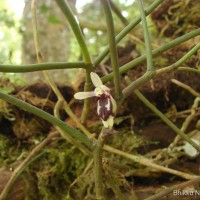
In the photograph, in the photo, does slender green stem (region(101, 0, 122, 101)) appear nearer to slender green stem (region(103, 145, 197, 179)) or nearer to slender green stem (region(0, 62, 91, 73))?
slender green stem (region(0, 62, 91, 73))

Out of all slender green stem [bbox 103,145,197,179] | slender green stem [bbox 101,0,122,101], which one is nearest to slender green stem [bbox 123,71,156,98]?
slender green stem [bbox 101,0,122,101]

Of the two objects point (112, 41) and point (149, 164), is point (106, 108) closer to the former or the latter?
point (112, 41)

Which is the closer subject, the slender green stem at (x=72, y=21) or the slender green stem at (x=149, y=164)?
the slender green stem at (x=72, y=21)

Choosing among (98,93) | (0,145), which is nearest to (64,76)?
(0,145)

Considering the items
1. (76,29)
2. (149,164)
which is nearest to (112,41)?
(76,29)

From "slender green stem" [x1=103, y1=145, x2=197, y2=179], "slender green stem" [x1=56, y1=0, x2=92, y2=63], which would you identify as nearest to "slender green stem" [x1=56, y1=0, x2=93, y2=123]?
"slender green stem" [x1=56, y1=0, x2=92, y2=63]

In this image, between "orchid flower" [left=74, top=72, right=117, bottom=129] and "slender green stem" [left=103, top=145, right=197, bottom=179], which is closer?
"orchid flower" [left=74, top=72, right=117, bottom=129]

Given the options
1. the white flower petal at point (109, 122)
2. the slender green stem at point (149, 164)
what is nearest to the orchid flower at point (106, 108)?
the white flower petal at point (109, 122)

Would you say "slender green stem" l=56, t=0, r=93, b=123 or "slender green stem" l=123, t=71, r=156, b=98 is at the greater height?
"slender green stem" l=56, t=0, r=93, b=123

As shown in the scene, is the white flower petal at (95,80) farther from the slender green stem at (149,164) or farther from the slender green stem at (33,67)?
the slender green stem at (149,164)

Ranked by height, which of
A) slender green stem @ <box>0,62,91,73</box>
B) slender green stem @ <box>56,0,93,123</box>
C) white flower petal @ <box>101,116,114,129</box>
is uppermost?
slender green stem @ <box>56,0,93,123</box>

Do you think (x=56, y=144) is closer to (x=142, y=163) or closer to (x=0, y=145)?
(x=0, y=145)
